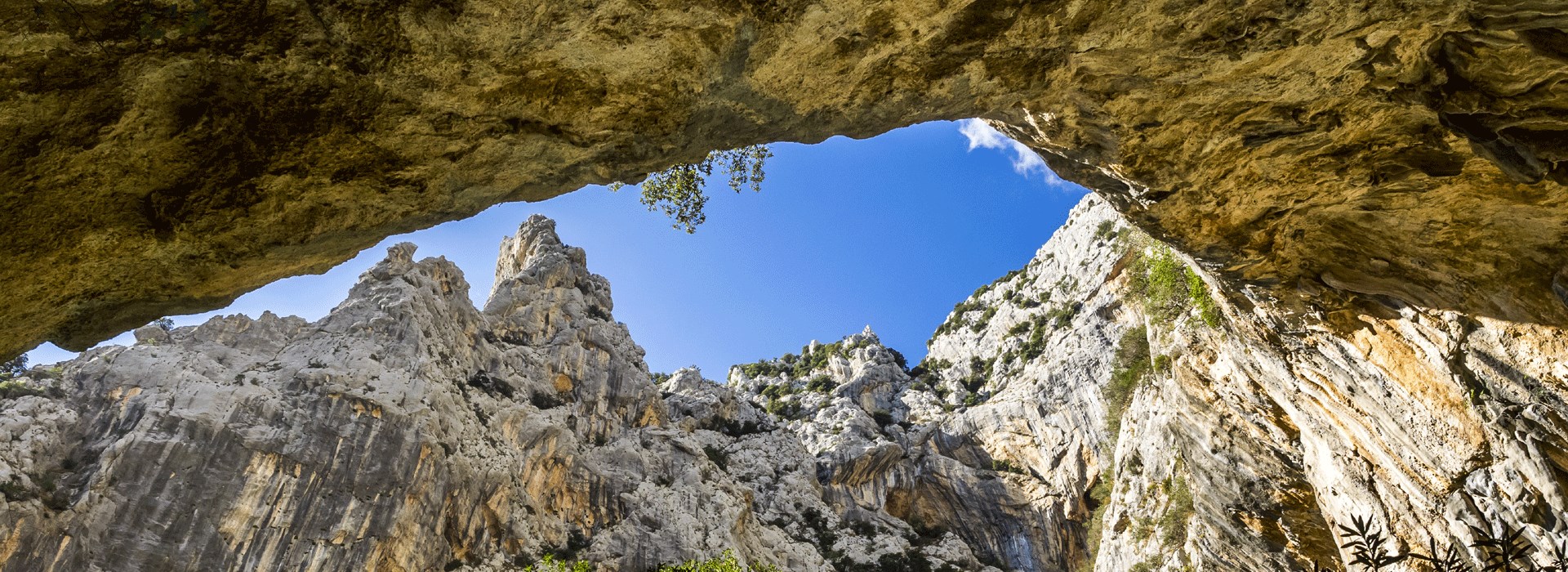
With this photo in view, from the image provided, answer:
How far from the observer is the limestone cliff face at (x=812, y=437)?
53.2ft

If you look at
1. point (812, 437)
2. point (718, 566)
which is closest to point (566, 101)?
point (718, 566)

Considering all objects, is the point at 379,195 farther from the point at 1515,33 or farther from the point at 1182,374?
the point at 1182,374

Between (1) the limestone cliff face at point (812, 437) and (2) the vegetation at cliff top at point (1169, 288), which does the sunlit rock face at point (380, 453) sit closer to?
(1) the limestone cliff face at point (812, 437)

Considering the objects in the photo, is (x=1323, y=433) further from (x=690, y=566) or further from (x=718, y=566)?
(x=690, y=566)

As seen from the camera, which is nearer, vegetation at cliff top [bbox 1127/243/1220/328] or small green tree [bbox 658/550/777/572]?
vegetation at cliff top [bbox 1127/243/1220/328]

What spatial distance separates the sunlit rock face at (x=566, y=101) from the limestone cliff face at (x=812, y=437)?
6.80 meters

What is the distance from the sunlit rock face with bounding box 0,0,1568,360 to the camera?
6102 mm

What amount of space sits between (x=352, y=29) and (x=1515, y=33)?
1073 centimetres

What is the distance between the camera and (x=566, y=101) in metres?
7.46

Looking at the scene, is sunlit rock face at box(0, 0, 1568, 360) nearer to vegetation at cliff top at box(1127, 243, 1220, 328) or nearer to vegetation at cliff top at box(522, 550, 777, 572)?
vegetation at cliff top at box(1127, 243, 1220, 328)

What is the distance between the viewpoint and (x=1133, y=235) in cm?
2644

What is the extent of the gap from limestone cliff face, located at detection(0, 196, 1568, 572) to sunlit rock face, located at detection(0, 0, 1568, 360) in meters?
6.80

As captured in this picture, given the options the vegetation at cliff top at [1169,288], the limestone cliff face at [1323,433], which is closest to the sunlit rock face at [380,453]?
the limestone cliff face at [1323,433]

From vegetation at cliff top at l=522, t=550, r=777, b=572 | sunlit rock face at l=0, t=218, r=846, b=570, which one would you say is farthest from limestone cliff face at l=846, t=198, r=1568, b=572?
sunlit rock face at l=0, t=218, r=846, b=570
